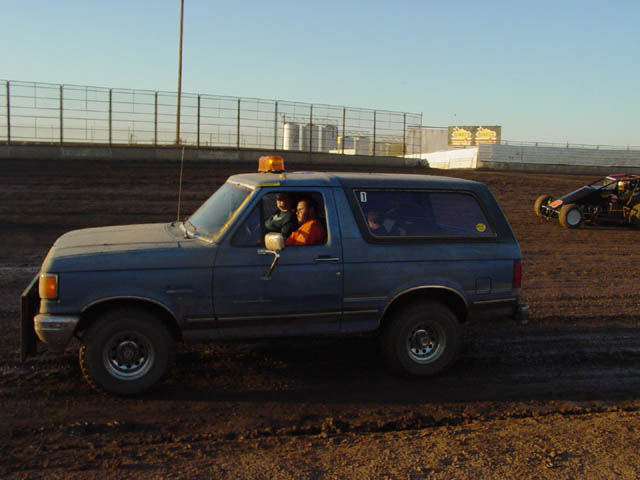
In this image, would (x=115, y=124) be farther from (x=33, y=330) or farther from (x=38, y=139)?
(x=33, y=330)

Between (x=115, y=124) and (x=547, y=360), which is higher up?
(x=115, y=124)

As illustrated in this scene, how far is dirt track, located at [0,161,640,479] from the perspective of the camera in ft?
14.1

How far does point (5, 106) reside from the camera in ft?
77.2

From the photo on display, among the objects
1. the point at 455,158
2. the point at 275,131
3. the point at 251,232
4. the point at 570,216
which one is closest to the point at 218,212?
the point at 251,232

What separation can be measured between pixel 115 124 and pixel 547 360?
73.6 feet

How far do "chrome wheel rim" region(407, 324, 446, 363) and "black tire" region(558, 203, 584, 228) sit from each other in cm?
1350

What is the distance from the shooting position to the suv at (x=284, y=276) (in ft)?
17.4

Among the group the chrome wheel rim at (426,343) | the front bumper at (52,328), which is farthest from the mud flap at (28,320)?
the chrome wheel rim at (426,343)

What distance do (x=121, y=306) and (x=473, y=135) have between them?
71485 mm

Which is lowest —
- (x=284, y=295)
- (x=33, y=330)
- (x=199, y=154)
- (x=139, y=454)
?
(x=139, y=454)

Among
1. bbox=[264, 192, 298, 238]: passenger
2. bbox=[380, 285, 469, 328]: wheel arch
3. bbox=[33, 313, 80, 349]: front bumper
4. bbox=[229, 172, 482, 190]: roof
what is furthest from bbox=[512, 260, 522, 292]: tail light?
bbox=[33, 313, 80, 349]: front bumper

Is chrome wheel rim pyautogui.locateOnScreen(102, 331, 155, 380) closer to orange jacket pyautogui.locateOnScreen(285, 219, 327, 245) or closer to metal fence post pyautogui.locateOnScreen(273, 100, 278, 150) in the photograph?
orange jacket pyautogui.locateOnScreen(285, 219, 327, 245)

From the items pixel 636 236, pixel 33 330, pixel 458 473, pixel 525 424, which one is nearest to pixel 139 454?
pixel 33 330

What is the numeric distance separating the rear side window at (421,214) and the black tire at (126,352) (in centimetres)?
220
